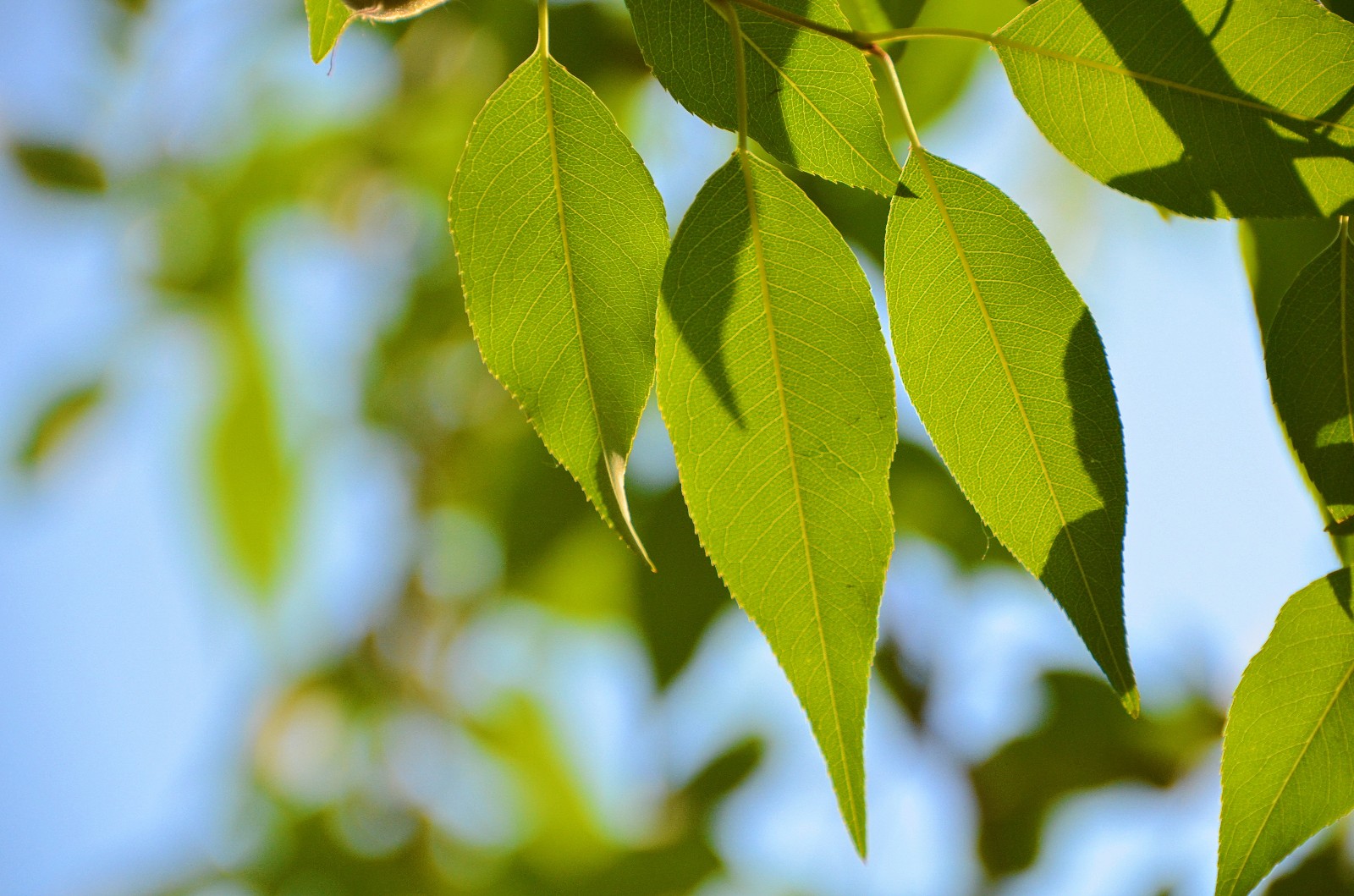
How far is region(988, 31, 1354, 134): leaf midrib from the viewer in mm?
393

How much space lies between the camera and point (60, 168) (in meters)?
1.53

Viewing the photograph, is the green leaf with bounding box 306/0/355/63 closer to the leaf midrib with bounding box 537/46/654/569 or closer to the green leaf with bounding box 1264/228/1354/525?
the leaf midrib with bounding box 537/46/654/569

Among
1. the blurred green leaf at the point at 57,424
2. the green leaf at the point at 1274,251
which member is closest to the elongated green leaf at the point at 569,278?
the green leaf at the point at 1274,251

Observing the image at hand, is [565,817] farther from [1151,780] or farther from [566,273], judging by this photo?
[566,273]

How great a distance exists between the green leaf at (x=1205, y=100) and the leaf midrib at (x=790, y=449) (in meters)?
0.13

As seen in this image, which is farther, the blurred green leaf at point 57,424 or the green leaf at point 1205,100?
the blurred green leaf at point 57,424

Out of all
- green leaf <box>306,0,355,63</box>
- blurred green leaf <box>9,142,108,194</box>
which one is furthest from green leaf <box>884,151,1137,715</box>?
blurred green leaf <box>9,142,108,194</box>

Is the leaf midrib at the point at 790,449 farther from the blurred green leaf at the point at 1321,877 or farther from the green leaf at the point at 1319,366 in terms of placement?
the blurred green leaf at the point at 1321,877

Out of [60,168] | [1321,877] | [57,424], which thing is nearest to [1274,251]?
[1321,877]

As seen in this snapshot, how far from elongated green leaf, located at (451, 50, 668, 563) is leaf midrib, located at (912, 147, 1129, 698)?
120 millimetres

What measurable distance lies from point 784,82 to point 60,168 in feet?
4.90

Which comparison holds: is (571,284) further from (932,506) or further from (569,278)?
(932,506)

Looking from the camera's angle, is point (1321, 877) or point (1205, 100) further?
point (1321, 877)

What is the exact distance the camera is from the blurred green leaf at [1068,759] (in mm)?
1235
